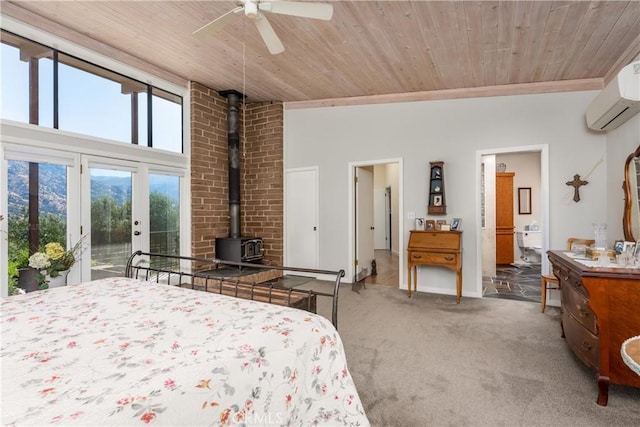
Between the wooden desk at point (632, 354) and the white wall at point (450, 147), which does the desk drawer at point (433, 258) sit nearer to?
the white wall at point (450, 147)

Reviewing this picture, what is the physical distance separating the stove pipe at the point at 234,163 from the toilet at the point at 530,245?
572cm

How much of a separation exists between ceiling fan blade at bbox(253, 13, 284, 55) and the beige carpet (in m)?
2.59

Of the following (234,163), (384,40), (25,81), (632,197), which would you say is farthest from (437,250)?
(25,81)

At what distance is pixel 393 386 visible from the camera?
213 centimetres

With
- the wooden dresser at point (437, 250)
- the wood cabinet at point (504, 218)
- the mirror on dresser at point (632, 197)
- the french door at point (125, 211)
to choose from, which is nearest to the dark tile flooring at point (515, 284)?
the wood cabinet at point (504, 218)

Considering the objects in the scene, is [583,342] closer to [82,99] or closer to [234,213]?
[234,213]

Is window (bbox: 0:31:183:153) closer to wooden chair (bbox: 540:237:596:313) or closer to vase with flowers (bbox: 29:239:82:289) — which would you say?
vase with flowers (bbox: 29:239:82:289)

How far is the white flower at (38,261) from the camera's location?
2.86 metres

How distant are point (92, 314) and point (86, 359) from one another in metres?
0.54

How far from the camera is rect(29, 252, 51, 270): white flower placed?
2.86 meters

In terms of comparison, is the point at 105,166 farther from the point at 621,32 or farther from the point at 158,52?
the point at 621,32

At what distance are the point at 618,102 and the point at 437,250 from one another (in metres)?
2.22

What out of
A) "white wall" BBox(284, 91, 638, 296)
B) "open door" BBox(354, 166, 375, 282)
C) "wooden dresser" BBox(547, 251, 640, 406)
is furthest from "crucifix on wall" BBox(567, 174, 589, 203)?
"open door" BBox(354, 166, 375, 282)

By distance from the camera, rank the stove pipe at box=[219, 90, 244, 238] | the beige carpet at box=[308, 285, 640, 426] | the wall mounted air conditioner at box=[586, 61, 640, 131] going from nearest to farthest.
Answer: the beige carpet at box=[308, 285, 640, 426]
the wall mounted air conditioner at box=[586, 61, 640, 131]
the stove pipe at box=[219, 90, 244, 238]
